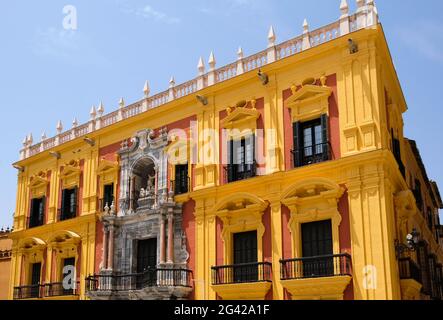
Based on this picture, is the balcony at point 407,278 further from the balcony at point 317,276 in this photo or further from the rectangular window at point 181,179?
the rectangular window at point 181,179

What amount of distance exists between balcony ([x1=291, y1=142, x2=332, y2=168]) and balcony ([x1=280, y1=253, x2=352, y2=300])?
10.7ft

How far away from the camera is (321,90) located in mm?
19109

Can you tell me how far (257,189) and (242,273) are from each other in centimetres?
291

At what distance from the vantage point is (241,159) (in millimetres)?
20875

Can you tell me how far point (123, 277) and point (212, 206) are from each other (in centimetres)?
485

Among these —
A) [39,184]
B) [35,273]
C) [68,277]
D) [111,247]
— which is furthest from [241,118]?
[35,273]

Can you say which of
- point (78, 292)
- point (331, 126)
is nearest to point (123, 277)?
point (78, 292)

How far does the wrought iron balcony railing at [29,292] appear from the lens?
1021 inches

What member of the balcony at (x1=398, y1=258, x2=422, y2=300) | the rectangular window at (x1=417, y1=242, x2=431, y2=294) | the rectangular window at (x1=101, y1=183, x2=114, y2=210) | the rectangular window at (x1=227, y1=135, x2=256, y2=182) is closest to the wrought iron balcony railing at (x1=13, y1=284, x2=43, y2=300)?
the rectangular window at (x1=101, y1=183, x2=114, y2=210)

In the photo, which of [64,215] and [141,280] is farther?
[64,215]

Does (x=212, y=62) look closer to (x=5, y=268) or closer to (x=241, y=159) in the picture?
(x=241, y=159)

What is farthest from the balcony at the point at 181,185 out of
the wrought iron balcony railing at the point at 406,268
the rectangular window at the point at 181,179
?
the wrought iron balcony railing at the point at 406,268

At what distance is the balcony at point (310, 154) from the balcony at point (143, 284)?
18.8ft

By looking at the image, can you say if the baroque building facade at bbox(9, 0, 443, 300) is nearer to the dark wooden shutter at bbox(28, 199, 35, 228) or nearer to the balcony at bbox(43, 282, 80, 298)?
the balcony at bbox(43, 282, 80, 298)
